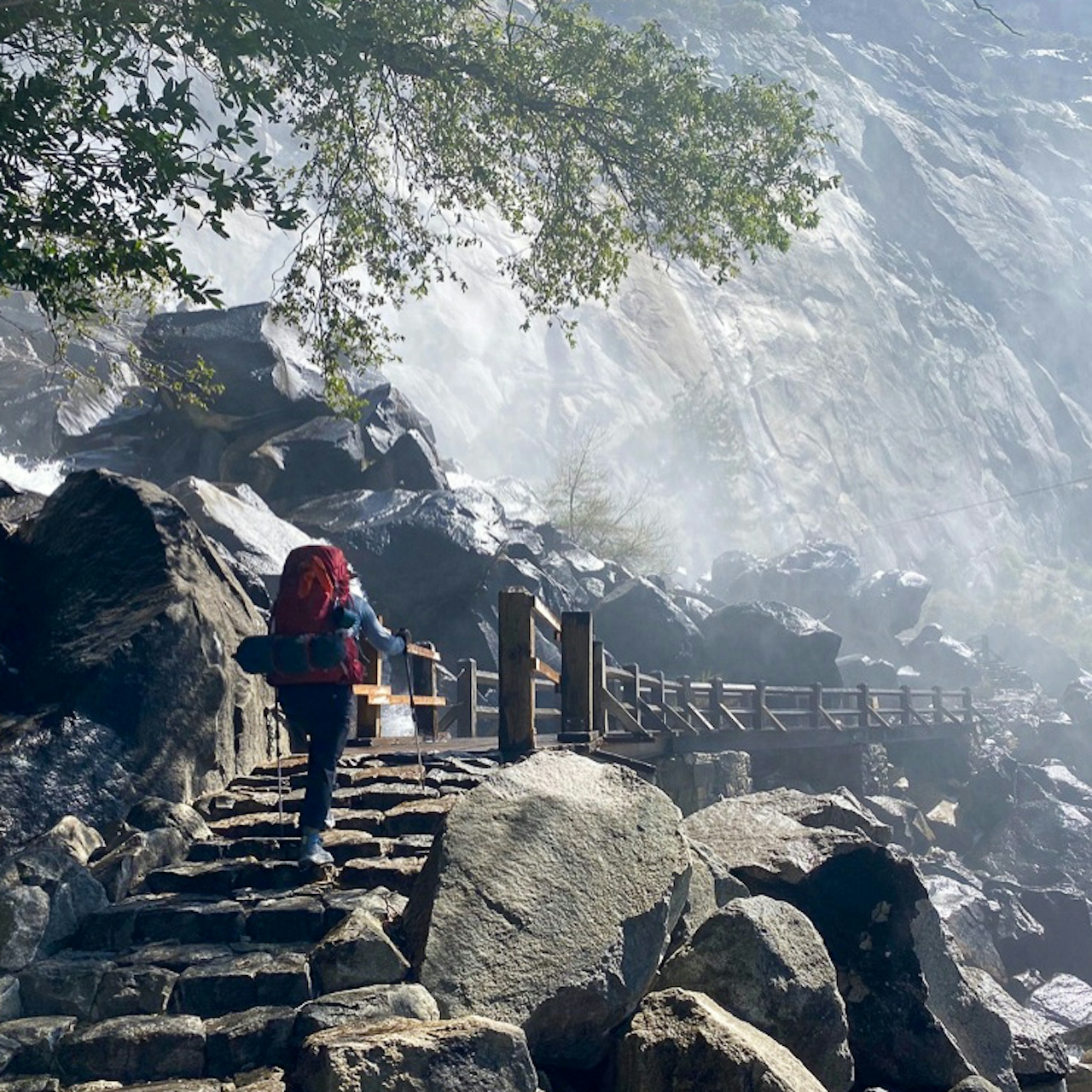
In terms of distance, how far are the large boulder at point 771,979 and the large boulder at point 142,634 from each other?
380cm

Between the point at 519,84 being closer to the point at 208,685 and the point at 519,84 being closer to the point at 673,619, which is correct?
the point at 208,685

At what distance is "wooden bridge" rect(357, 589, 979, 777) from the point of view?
10.6 meters

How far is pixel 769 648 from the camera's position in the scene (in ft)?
109

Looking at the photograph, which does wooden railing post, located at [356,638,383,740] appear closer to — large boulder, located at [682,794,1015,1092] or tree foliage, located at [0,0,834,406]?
tree foliage, located at [0,0,834,406]

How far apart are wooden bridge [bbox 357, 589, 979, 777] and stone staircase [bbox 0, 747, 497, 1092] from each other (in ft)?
8.60

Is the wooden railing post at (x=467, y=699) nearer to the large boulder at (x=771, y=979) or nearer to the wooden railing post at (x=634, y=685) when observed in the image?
the wooden railing post at (x=634, y=685)

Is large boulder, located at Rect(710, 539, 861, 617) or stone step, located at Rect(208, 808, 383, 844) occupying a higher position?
large boulder, located at Rect(710, 539, 861, 617)

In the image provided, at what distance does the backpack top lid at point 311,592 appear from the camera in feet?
23.6

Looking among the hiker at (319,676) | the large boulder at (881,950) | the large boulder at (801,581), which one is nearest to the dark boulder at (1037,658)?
the large boulder at (801,581)

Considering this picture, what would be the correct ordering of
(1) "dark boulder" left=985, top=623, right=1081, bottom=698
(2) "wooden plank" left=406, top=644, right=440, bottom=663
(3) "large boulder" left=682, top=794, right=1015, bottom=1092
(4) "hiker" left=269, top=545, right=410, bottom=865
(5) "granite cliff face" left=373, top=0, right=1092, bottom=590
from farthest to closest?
(5) "granite cliff face" left=373, top=0, right=1092, bottom=590 → (1) "dark boulder" left=985, top=623, right=1081, bottom=698 → (2) "wooden plank" left=406, top=644, right=440, bottom=663 → (3) "large boulder" left=682, top=794, right=1015, bottom=1092 → (4) "hiker" left=269, top=545, right=410, bottom=865

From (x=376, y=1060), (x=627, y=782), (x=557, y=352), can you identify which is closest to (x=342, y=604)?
(x=627, y=782)

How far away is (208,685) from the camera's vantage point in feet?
29.2

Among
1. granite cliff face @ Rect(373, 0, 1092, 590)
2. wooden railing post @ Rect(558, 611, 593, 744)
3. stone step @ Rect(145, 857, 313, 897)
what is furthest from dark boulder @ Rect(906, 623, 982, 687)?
stone step @ Rect(145, 857, 313, 897)

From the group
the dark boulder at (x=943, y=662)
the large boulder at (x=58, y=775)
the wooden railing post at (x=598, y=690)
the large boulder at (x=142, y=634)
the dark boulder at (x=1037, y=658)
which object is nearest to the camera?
the large boulder at (x=58, y=775)
